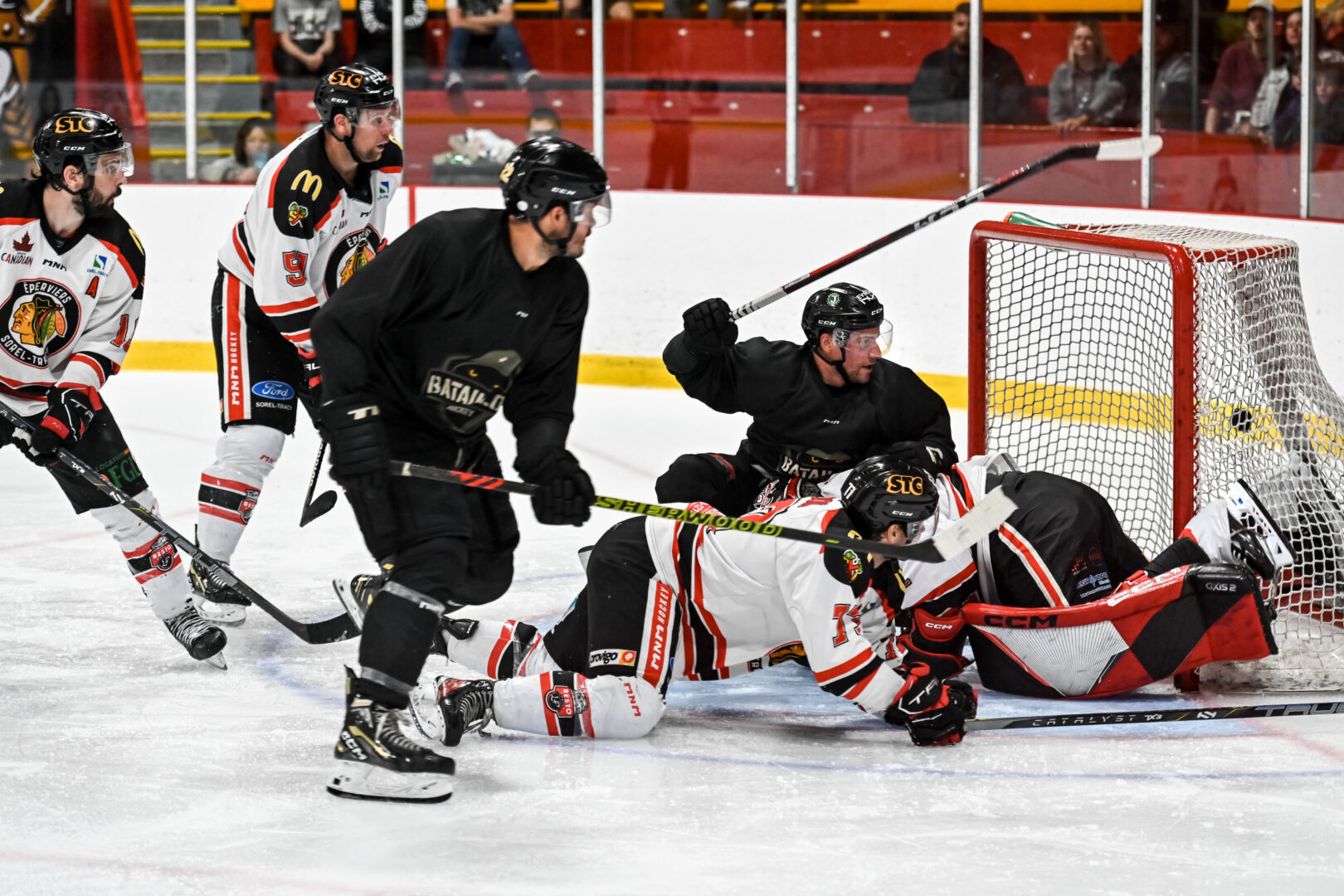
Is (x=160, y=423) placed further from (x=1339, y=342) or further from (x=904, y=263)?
(x=1339, y=342)

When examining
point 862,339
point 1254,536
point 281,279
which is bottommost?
point 1254,536

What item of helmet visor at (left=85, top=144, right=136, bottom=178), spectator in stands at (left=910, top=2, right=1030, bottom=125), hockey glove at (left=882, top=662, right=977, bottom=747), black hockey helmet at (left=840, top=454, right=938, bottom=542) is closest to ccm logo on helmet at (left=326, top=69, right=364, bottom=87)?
helmet visor at (left=85, top=144, right=136, bottom=178)

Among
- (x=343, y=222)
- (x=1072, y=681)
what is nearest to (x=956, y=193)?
(x=343, y=222)

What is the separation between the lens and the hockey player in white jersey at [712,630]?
3023 mm

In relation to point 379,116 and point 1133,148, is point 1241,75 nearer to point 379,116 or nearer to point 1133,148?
point 1133,148

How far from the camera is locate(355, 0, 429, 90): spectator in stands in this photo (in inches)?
304

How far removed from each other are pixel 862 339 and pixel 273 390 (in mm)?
1305

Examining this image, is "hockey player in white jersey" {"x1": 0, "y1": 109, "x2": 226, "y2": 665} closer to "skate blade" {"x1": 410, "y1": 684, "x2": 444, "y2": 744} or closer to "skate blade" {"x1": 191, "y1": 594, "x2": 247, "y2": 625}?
"skate blade" {"x1": 191, "y1": 594, "x2": 247, "y2": 625}

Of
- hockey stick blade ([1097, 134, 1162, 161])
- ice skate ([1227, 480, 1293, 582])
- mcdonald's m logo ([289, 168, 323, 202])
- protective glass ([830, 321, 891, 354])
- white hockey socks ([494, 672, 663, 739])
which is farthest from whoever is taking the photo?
hockey stick blade ([1097, 134, 1162, 161])

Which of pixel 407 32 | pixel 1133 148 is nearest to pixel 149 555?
pixel 1133 148

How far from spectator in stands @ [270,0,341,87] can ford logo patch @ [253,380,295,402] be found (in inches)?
154

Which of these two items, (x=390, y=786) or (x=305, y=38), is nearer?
(x=390, y=786)

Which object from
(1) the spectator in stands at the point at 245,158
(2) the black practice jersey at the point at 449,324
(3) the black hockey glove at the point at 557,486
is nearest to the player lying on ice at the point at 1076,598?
(3) the black hockey glove at the point at 557,486

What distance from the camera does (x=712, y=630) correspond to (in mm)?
3211
